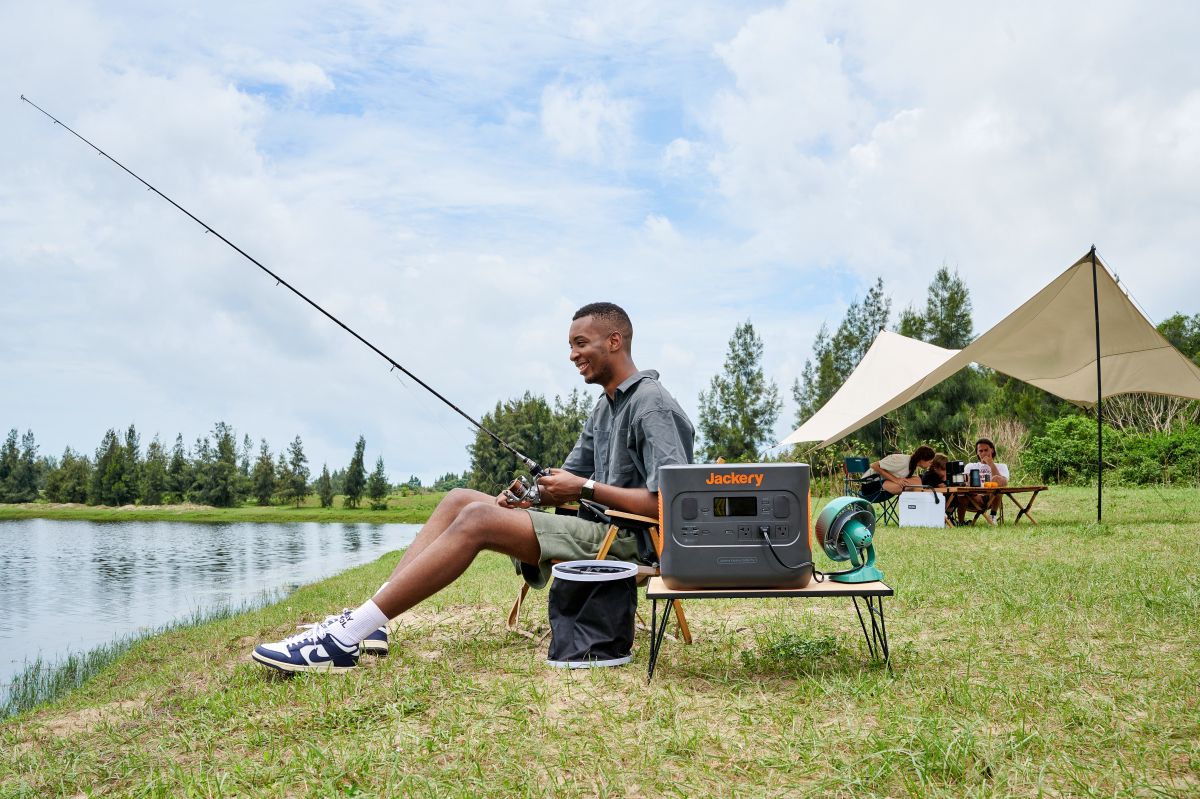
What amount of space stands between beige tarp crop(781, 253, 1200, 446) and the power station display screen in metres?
6.82

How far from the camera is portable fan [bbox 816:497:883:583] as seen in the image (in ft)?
8.14

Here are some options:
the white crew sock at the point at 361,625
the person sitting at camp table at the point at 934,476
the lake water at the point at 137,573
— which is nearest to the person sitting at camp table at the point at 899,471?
the person sitting at camp table at the point at 934,476

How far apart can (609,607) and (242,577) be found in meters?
10.9

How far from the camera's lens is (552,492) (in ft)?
8.97

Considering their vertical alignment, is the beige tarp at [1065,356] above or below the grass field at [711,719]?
above

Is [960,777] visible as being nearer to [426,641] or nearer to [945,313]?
[426,641]

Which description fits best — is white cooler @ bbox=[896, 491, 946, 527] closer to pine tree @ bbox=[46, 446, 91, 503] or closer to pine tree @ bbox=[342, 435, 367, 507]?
pine tree @ bbox=[342, 435, 367, 507]

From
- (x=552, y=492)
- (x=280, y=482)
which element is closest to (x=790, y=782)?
(x=552, y=492)

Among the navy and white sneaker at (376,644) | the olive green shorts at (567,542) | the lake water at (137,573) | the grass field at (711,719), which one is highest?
the olive green shorts at (567,542)

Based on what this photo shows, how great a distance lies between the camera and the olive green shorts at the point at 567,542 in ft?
9.23

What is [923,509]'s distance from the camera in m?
8.95

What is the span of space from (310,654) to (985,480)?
321 inches

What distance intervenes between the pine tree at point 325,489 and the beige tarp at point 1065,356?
1235 inches

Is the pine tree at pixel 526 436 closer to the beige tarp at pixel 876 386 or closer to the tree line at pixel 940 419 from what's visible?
the tree line at pixel 940 419
